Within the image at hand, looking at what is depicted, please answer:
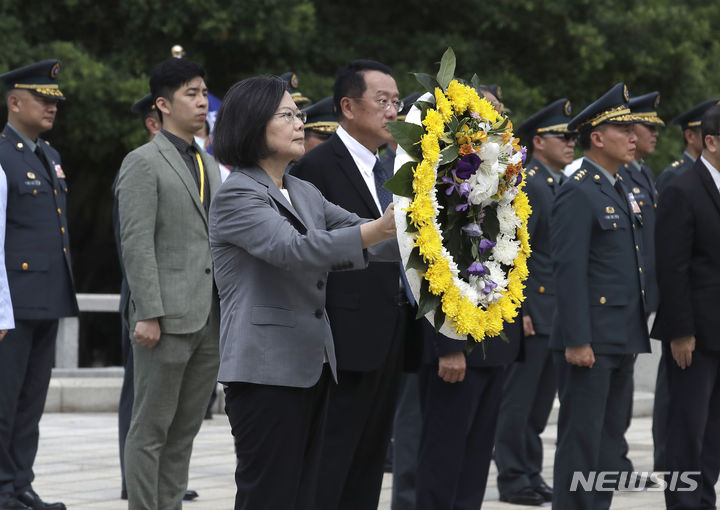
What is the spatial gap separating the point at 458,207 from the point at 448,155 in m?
0.19

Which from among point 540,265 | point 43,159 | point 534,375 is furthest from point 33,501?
point 540,265

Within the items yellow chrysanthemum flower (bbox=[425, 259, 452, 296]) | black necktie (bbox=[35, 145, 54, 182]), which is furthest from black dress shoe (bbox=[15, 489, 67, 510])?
yellow chrysanthemum flower (bbox=[425, 259, 452, 296])

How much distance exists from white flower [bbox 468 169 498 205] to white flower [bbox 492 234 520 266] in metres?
0.19

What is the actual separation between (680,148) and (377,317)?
13060 mm

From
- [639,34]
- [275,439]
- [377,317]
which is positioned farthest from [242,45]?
[275,439]

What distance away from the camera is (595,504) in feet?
23.0

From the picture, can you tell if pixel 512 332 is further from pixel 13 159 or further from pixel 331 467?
pixel 13 159

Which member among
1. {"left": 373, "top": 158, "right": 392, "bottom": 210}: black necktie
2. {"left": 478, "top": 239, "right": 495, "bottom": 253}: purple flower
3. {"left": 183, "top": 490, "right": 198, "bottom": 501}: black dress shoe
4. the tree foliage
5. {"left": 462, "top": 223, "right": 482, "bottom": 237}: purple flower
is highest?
the tree foliage

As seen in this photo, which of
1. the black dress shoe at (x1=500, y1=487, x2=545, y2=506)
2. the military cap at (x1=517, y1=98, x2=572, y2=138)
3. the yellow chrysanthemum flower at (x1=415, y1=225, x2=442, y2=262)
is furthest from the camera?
the military cap at (x1=517, y1=98, x2=572, y2=138)

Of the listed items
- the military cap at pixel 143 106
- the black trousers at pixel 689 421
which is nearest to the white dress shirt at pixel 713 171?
the black trousers at pixel 689 421

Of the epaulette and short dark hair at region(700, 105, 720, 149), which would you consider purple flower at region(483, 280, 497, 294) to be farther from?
short dark hair at region(700, 105, 720, 149)

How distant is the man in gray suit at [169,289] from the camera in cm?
648

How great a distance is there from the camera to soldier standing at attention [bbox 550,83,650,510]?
6.89 m

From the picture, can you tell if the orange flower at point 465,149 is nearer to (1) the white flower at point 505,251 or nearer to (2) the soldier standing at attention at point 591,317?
(1) the white flower at point 505,251
